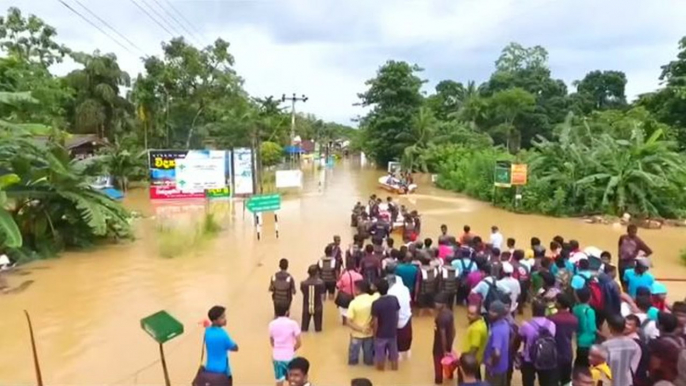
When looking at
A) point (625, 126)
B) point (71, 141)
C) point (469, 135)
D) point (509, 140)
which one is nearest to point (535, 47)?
point (509, 140)

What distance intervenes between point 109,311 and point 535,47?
70580 millimetres

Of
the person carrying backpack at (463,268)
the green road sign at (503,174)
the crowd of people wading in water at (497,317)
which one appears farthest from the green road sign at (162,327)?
the green road sign at (503,174)

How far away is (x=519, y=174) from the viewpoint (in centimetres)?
2322

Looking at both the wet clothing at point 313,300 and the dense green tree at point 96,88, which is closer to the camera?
the wet clothing at point 313,300

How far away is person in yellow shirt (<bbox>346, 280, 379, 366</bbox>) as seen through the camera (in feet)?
23.0

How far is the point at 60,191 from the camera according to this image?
14.4 meters

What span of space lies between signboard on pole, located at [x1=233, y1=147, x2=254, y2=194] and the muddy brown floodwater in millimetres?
1145

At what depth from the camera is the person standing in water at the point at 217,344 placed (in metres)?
5.51

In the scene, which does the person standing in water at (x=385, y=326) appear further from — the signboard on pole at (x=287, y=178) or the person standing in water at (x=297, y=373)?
the signboard on pole at (x=287, y=178)

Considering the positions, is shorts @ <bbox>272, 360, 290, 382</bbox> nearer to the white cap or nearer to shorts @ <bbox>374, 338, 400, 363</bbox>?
shorts @ <bbox>374, 338, 400, 363</bbox>

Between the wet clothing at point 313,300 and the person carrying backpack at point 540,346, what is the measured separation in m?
3.20

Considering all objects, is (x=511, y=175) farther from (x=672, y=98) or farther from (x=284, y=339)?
(x=284, y=339)

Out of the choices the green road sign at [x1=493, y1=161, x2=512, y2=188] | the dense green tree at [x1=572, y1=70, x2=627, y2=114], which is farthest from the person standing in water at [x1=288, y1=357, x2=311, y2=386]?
the dense green tree at [x1=572, y1=70, x2=627, y2=114]

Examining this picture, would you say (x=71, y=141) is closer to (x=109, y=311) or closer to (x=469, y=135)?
(x=109, y=311)
